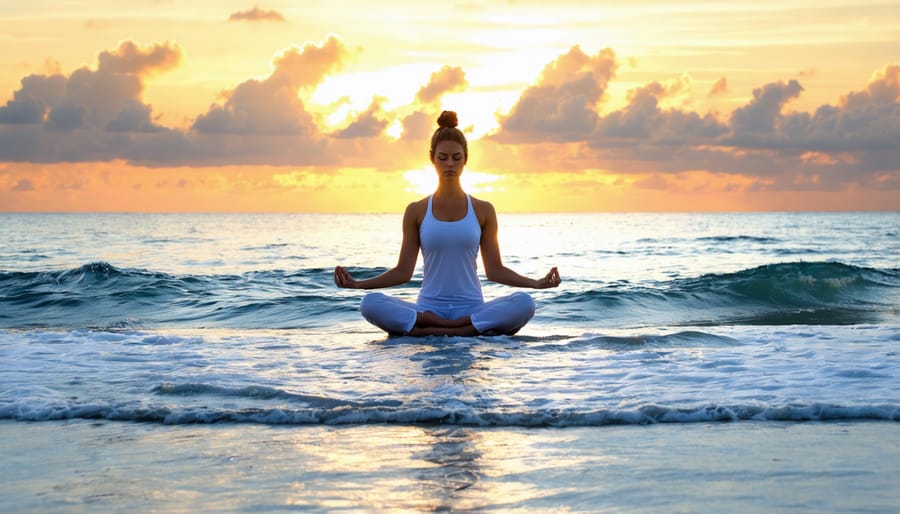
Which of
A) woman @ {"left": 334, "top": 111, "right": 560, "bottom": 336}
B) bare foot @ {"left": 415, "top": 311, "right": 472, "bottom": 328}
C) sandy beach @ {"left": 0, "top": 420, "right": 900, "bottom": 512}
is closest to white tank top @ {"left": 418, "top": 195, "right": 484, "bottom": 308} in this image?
woman @ {"left": 334, "top": 111, "right": 560, "bottom": 336}

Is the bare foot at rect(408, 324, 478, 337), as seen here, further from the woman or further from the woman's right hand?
the woman's right hand

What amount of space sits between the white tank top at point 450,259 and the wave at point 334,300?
341cm

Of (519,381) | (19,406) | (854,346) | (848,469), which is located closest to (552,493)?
(848,469)

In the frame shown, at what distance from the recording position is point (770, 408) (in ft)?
15.9

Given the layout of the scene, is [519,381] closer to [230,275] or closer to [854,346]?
[854,346]

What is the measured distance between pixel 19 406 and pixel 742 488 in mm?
4101

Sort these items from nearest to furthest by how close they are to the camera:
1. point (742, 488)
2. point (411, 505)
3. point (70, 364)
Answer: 1. point (411, 505)
2. point (742, 488)
3. point (70, 364)

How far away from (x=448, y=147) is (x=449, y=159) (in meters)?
0.12

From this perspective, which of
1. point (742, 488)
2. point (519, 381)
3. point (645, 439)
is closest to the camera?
point (742, 488)

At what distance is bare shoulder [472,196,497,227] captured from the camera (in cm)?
775

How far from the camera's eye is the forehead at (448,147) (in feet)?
24.6

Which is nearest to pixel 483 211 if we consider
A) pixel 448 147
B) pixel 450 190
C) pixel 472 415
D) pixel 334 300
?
pixel 450 190

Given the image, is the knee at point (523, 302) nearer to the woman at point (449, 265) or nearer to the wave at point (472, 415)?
the woman at point (449, 265)

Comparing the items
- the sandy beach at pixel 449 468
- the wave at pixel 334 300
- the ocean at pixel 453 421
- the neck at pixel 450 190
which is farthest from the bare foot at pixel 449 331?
the wave at pixel 334 300
